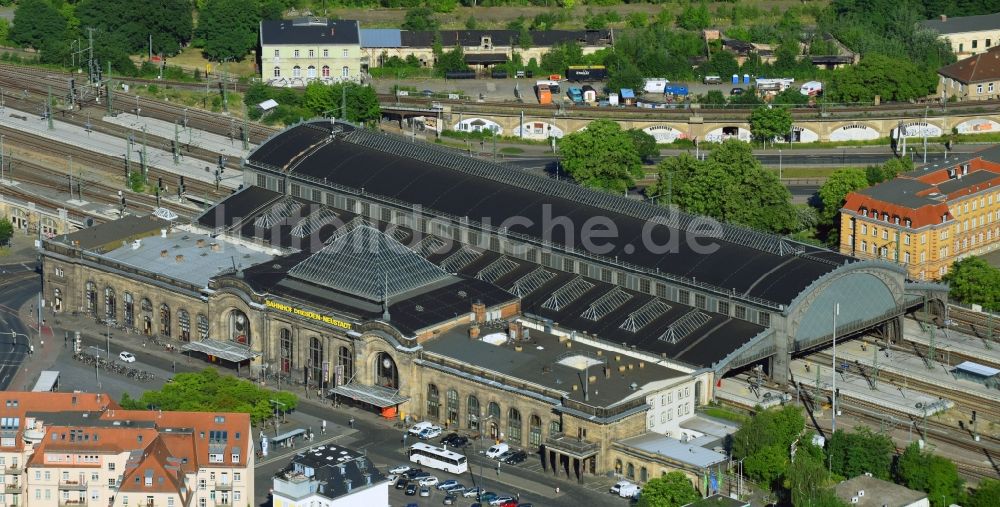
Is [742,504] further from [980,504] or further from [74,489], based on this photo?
[74,489]

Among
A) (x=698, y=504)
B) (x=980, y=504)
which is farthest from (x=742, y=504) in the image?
(x=980, y=504)

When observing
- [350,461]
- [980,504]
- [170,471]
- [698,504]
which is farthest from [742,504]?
[170,471]

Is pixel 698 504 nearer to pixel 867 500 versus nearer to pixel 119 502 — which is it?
pixel 867 500

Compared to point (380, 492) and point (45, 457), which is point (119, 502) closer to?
point (45, 457)

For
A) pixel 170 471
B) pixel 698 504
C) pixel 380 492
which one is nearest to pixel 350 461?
pixel 380 492

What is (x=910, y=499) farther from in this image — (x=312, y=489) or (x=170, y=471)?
(x=170, y=471)

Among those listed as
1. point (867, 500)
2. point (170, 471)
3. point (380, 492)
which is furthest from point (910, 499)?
point (170, 471)
